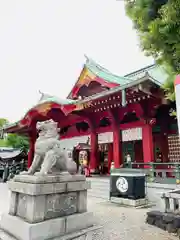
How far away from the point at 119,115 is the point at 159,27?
7750 mm

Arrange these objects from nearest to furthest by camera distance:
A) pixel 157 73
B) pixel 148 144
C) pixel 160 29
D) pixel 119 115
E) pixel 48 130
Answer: pixel 160 29 < pixel 48 130 < pixel 148 144 < pixel 119 115 < pixel 157 73

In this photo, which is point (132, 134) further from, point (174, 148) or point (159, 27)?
point (159, 27)

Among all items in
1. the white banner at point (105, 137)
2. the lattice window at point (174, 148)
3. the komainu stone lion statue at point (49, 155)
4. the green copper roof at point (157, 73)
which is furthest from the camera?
the white banner at point (105, 137)

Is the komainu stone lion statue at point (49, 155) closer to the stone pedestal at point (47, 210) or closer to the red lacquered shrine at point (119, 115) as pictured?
the stone pedestal at point (47, 210)

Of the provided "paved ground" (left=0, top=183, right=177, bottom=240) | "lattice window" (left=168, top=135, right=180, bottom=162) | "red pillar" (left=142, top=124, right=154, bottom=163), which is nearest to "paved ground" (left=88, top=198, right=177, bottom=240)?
"paved ground" (left=0, top=183, right=177, bottom=240)

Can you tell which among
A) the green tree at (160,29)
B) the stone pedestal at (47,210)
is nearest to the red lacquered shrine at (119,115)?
the green tree at (160,29)

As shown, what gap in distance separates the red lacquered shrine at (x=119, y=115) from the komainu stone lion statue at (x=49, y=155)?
14.9ft

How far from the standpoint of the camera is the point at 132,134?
10406 millimetres

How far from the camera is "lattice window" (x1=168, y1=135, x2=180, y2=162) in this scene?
34.1ft

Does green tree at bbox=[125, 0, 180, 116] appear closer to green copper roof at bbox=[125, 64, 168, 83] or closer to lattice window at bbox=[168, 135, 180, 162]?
green copper roof at bbox=[125, 64, 168, 83]

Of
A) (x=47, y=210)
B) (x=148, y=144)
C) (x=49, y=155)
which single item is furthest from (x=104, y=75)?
(x=47, y=210)

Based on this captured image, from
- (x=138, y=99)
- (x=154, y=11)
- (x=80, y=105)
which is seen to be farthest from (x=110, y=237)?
(x=80, y=105)

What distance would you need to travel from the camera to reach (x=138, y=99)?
29.7ft

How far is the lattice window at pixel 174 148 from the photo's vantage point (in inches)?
410
